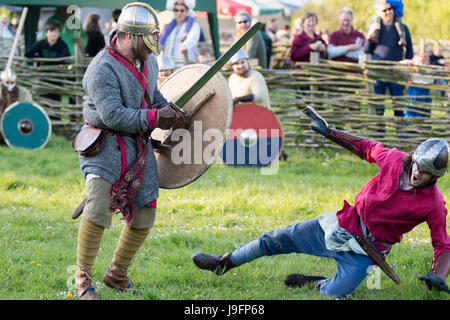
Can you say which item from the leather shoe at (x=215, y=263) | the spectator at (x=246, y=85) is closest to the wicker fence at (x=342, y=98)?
the spectator at (x=246, y=85)

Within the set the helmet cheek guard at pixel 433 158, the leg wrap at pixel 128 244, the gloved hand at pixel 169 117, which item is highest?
the gloved hand at pixel 169 117

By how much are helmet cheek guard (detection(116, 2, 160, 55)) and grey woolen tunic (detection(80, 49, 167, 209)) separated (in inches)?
7.2

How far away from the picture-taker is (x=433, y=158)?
356cm

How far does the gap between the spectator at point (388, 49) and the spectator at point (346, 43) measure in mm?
539

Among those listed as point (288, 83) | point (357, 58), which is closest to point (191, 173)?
point (288, 83)

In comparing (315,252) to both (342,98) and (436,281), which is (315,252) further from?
(342,98)

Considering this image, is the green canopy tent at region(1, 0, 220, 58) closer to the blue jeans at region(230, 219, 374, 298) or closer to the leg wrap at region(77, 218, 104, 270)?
the blue jeans at region(230, 219, 374, 298)

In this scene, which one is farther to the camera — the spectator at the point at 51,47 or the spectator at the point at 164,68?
the spectator at the point at 51,47

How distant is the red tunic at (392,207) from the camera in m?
3.77

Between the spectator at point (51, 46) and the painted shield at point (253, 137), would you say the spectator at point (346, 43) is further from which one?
the spectator at point (51, 46)

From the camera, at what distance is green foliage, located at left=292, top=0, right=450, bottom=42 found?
25094 millimetres

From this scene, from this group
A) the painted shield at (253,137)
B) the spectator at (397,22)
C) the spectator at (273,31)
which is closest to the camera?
the painted shield at (253,137)

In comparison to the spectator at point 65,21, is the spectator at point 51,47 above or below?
below

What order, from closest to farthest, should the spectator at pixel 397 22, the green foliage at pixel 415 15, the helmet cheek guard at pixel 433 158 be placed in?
the helmet cheek guard at pixel 433 158
the spectator at pixel 397 22
the green foliage at pixel 415 15
